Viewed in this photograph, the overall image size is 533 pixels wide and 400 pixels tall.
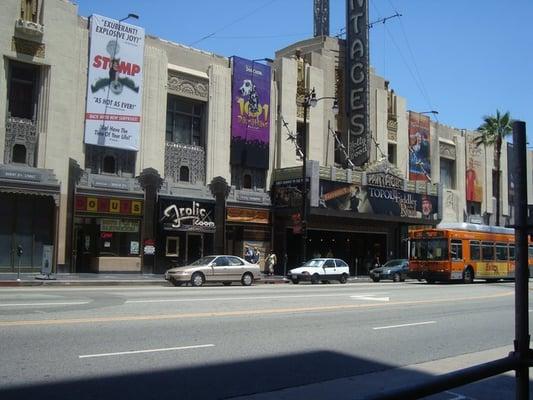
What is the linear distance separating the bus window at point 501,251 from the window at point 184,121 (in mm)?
18484

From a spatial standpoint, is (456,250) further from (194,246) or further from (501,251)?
(194,246)

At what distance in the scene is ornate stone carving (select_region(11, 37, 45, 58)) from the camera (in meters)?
28.0

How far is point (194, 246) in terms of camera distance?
114 feet

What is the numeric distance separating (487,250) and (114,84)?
2251cm

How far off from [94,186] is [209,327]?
20.3 metres

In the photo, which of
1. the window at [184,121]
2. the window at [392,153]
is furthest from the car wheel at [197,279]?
the window at [392,153]

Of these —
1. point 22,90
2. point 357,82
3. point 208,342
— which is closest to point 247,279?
point 22,90

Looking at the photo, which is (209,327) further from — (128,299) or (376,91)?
(376,91)

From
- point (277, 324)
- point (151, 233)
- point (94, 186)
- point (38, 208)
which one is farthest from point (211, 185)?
point (277, 324)

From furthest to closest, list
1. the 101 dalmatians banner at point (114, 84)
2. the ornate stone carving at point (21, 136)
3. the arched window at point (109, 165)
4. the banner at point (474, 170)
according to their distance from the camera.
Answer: the banner at point (474, 170)
the arched window at point (109, 165)
the 101 dalmatians banner at point (114, 84)
the ornate stone carving at point (21, 136)

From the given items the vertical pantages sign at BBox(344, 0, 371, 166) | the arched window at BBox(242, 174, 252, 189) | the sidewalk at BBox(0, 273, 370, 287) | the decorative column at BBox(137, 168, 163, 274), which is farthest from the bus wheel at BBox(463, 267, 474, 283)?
the decorative column at BBox(137, 168, 163, 274)

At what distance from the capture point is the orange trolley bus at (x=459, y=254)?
31.6m

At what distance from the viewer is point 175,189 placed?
33438mm

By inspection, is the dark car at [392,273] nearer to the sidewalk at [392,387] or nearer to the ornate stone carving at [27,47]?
the ornate stone carving at [27,47]
